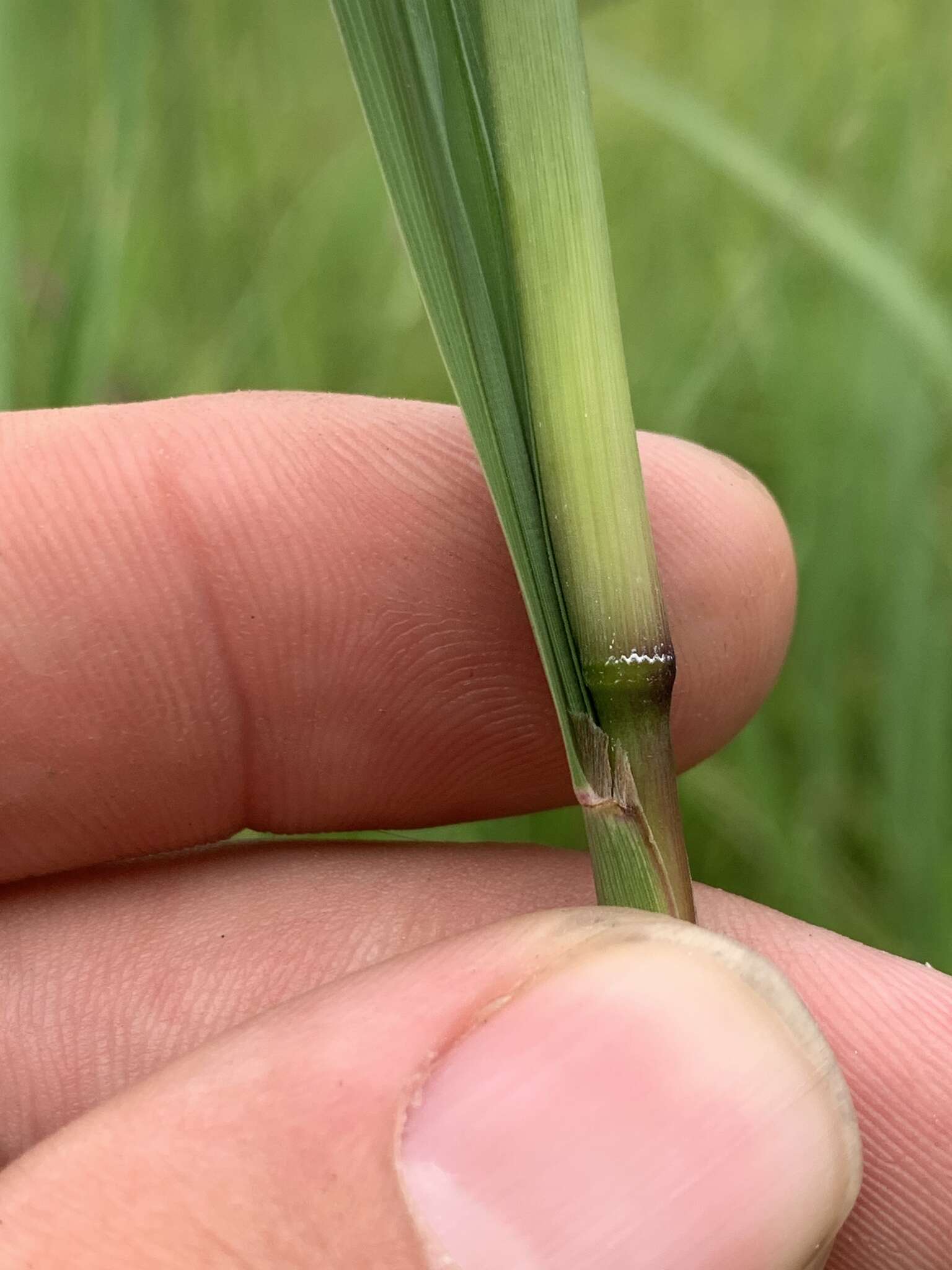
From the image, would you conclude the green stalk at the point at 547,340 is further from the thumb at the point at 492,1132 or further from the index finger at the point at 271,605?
the index finger at the point at 271,605

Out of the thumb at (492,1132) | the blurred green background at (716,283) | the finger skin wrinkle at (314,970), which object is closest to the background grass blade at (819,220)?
the blurred green background at (716,283)

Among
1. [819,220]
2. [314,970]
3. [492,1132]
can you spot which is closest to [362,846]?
[314,970]

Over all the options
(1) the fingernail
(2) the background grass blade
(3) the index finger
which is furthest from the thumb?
(2) the background grass blade

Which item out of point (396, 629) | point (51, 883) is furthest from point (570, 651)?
point (51, 883)

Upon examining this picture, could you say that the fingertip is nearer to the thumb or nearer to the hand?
Result: the hand

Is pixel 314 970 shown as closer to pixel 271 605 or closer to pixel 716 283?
pixel 271 605

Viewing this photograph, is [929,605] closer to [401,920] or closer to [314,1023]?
[401,920]
